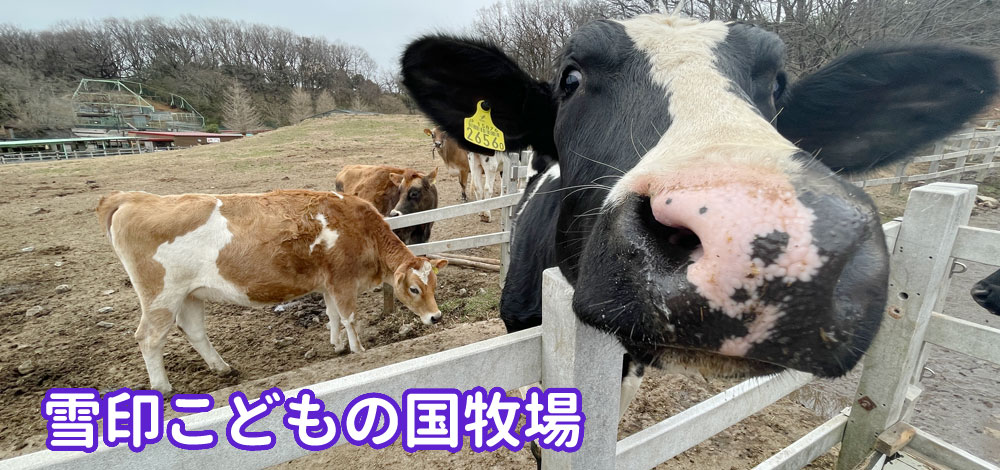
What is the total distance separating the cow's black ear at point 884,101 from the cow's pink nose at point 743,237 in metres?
1.41

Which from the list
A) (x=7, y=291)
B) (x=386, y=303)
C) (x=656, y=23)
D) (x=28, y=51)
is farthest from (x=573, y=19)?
(x=28, y=51)

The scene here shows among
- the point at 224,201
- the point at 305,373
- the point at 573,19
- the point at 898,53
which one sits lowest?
the point at 305,373

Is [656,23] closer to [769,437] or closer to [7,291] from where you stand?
[769,437]

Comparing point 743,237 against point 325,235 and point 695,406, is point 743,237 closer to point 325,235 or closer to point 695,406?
point 695,406

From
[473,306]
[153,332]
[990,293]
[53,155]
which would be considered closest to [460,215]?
[473,306]

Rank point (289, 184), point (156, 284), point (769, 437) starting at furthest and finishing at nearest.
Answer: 1. point (289, 184)
2. point (156, 284)
3. point (769, 437)

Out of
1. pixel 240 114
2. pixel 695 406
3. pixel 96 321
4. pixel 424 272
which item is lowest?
pixel 96 321

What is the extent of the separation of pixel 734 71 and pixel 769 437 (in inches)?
100

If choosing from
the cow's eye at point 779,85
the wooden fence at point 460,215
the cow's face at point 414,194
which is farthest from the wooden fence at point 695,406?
the cow's face at point 414,194

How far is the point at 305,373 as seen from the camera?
321 cm

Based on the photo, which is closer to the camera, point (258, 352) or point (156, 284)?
point (156, 284)

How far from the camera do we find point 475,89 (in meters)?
2.12

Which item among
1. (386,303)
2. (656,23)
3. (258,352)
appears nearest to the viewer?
(656,23)

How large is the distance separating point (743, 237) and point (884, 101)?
80.7 inches
